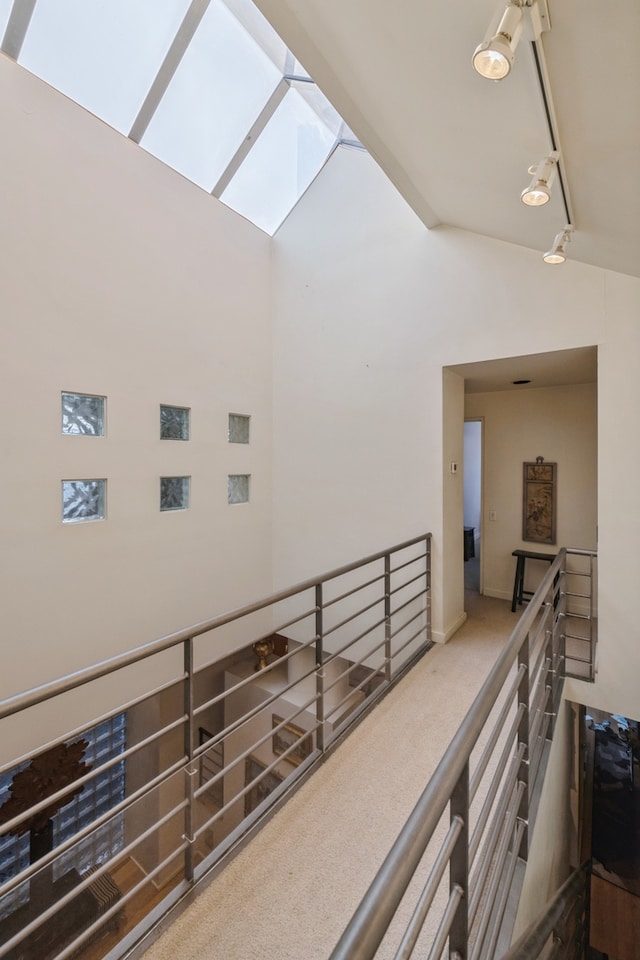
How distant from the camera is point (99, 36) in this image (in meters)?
2.88

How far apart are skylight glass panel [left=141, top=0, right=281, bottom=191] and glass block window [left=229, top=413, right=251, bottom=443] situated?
2222 mm

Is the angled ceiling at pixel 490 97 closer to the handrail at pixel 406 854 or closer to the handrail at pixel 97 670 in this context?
the handrail at pixel 406 854

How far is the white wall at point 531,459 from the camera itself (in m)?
A: 4.20

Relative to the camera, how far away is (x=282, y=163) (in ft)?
14.0

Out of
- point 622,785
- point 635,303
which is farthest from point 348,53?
point 622,785

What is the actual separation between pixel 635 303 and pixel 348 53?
2231 millimetres

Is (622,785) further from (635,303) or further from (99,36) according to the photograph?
(99,36)

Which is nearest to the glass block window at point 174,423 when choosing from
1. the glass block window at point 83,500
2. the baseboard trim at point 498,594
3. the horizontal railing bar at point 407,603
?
the glass block window at point 83,500

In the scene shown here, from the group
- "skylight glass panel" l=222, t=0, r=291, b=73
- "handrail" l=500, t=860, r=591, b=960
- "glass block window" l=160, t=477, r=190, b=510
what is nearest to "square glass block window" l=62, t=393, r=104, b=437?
"glass block window" l=160, t=477, r=190, b=510

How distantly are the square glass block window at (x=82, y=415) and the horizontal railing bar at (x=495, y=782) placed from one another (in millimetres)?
3251

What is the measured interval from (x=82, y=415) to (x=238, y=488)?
66.8 inches

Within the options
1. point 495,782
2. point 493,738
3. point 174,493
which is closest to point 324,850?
point 495,782

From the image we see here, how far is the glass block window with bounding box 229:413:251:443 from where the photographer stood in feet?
14.5

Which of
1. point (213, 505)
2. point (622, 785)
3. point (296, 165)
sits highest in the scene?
point (296, 165)
